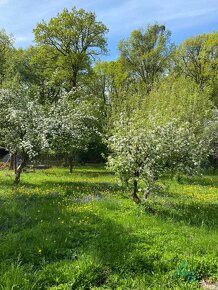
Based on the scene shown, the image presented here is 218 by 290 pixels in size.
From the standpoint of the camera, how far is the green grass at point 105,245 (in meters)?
5.68

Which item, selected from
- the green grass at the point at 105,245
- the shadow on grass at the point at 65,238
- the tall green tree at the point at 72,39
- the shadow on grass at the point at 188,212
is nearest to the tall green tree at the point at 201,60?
the tall green tree at the point at 72,39

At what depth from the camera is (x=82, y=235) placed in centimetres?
766

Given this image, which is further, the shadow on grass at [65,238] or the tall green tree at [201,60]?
the tall green tree at [201,60]

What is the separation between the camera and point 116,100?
32.2 m

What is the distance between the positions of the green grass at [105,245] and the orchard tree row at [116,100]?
1.69 m

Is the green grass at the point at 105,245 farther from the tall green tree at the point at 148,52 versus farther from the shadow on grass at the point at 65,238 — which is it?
the tall green tree at the point at 148,52

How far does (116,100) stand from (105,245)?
26.1 meters

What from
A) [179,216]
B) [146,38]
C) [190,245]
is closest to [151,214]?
[179,216]

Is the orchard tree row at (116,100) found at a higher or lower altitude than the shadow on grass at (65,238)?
higher

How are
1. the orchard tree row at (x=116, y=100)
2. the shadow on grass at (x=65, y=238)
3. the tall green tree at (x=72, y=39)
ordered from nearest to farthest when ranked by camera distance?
the shadow on grass at (x=65, y=238), the orchard tree row at (x=116, y=100), the tall green tree at (x=72, y=39)

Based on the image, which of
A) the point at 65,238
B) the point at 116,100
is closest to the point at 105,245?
the point at 65,238

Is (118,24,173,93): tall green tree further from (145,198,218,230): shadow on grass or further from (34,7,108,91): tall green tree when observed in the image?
(145,198,218,230): shadow on grass

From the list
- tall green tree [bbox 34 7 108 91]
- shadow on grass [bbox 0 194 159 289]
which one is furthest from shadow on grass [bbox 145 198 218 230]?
tall green tree [bbox 34 7 108 91]

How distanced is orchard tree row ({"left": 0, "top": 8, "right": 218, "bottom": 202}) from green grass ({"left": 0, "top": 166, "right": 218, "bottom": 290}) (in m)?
1.69
